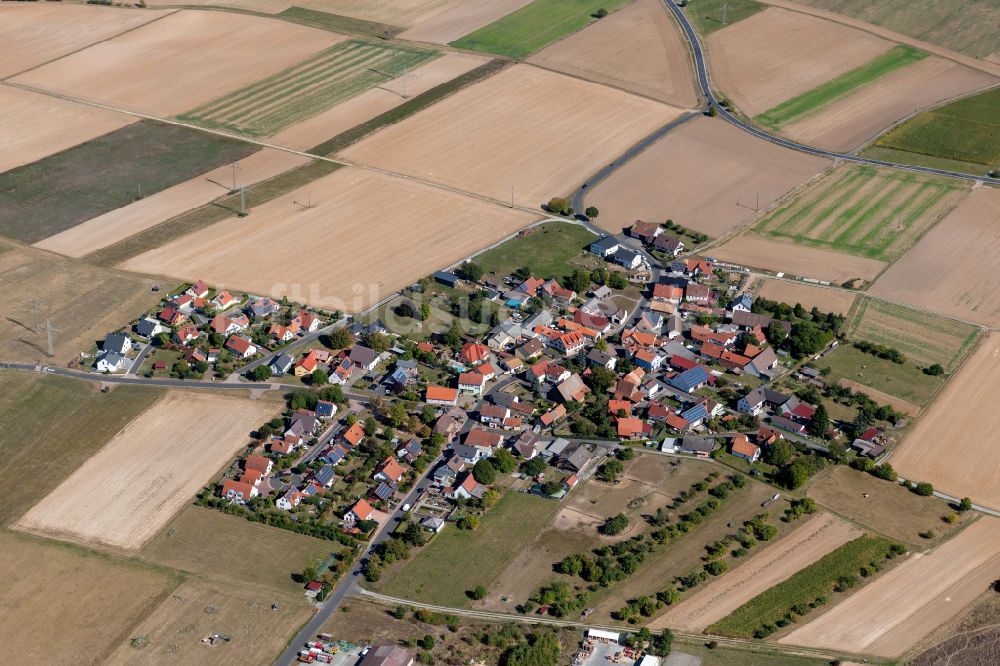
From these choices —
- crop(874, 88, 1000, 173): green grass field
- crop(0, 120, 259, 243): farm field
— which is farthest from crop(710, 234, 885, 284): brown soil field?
crop(0, 120, 259, 243): farm field

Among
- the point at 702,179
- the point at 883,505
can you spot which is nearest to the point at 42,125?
the point at 702,179

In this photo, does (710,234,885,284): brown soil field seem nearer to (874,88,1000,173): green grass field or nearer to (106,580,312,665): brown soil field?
(874,88,1000,173): green grass field

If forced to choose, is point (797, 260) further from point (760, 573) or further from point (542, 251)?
point (760, 573)

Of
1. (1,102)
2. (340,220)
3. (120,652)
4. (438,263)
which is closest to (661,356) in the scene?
(438,263)

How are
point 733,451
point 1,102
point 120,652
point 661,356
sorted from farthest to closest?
point 1,102, point 661,356, point 733,451, point 120,652

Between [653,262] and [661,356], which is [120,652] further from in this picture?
[653,262]

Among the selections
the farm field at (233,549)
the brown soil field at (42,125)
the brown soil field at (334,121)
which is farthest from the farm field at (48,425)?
the brown soil field at (334,121)
